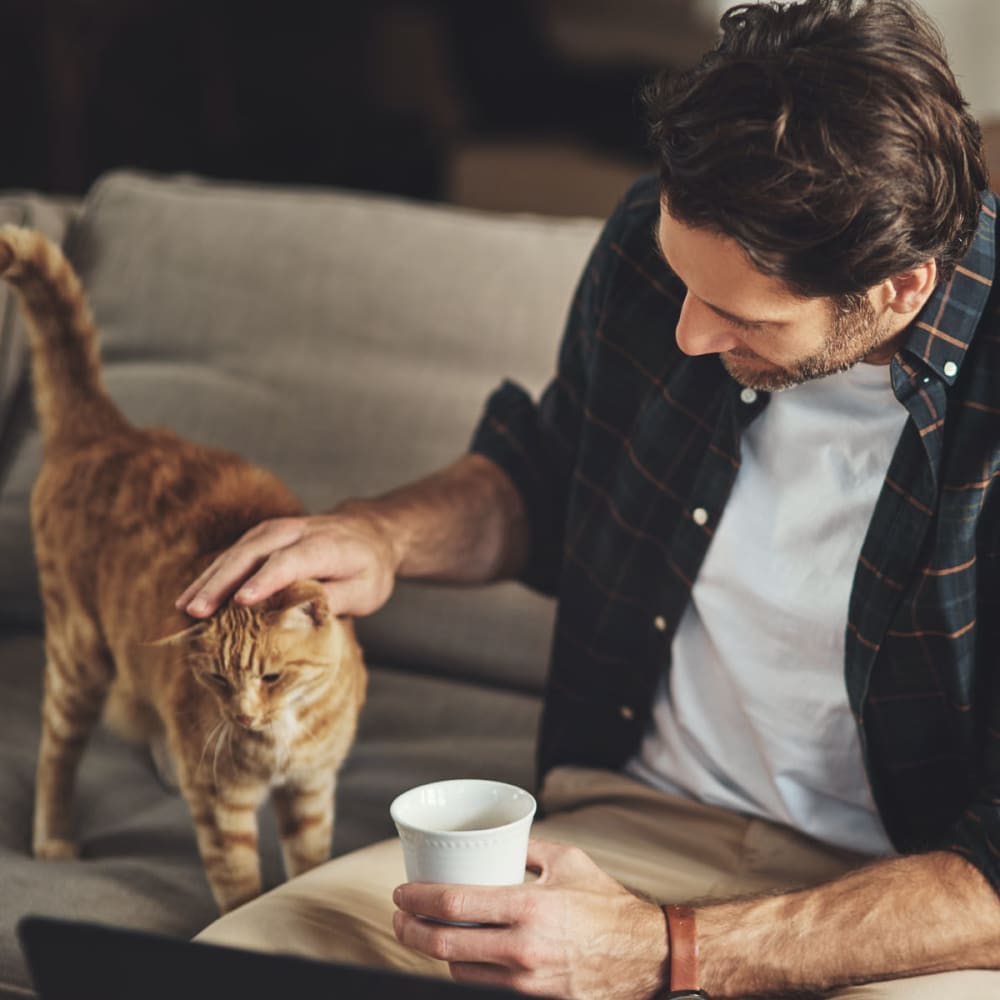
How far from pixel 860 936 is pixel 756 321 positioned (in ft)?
1.63

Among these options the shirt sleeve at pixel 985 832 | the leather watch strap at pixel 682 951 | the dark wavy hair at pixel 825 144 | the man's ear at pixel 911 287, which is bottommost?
the leather watch strap at pixel 682 951

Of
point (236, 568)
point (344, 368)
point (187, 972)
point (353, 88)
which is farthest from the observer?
point (353, 88)

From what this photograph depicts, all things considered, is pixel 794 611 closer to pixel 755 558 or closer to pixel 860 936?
pixel 755 558

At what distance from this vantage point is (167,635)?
111cm

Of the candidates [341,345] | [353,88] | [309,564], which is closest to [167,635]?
[309,564]

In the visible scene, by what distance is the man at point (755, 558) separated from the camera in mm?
907

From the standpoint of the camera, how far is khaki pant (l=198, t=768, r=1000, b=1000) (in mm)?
1014

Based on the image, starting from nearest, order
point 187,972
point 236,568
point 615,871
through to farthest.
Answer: point 187,972 < point 236,568 < point 615,871

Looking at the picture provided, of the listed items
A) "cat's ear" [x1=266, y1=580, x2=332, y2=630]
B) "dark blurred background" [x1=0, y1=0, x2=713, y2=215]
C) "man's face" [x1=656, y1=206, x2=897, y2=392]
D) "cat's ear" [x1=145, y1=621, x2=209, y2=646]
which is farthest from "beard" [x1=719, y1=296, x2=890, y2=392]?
"dark blurred background" [x1=0, y1=0, x2=713, y2=215]

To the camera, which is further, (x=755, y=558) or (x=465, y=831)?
(x=755, y=558)

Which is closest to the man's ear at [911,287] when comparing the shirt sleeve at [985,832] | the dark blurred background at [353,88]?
the shirt sleeve at [985,832]

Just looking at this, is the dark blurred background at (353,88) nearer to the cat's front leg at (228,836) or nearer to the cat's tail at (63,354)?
the cat's tail at (63,354)

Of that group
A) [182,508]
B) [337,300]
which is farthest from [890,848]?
[337,300]

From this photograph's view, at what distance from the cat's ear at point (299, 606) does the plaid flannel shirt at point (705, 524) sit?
1.14ft
